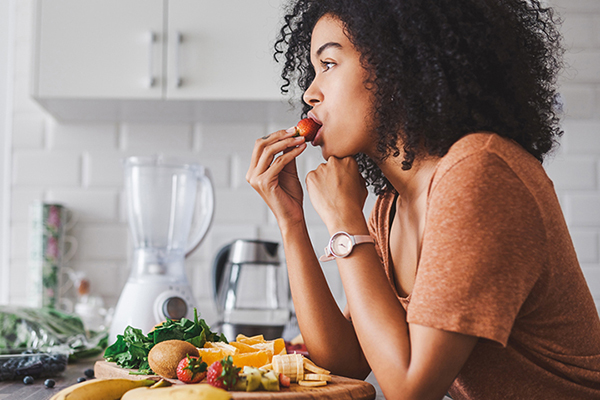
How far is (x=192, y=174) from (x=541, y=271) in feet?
3.55

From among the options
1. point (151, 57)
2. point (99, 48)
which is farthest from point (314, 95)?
point (99, 48)

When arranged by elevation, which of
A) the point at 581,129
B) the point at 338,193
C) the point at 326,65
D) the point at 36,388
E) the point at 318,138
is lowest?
the point at 36,388

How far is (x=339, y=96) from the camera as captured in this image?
0.93m

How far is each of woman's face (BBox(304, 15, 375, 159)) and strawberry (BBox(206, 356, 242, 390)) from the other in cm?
43

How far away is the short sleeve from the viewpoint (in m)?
0.64

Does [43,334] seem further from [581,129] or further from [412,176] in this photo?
[581,129]

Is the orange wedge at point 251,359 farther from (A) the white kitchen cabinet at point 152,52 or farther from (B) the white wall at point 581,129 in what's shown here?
(B) the white wall at point 581,129

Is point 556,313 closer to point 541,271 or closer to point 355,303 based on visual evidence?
point 541,271

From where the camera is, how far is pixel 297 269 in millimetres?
1013

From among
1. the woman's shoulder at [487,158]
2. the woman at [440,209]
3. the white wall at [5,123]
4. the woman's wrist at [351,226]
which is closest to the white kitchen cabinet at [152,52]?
the white wall at [5,123]

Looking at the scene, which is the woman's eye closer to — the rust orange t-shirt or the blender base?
the rust orange t-shirt

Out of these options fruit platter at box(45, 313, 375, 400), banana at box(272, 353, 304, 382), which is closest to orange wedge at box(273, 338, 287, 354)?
fruit platter at box(45, 313, 375, 400)

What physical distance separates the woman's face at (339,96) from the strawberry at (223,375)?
43 centimetres

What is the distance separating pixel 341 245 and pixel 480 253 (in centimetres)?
23
